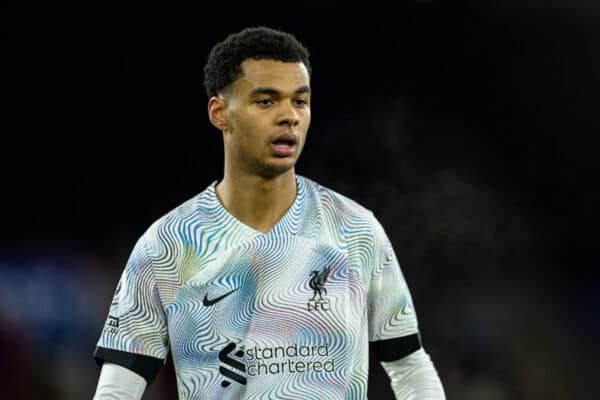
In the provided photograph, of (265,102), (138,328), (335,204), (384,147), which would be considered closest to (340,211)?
(335,204)

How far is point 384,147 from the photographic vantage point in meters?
4.04

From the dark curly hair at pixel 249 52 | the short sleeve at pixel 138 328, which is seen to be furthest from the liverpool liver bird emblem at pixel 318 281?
the dark curly hair at pixel 249 52

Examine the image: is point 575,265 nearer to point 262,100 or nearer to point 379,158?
point 379,158

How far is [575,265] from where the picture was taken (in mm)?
3982

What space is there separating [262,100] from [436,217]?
2.19 m

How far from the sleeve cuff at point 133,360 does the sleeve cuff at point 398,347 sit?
0.47 metres

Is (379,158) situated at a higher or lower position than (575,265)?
higher

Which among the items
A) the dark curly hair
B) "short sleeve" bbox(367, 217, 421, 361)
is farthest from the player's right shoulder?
"short sleeve" bbox(367, 217, 421, 361)

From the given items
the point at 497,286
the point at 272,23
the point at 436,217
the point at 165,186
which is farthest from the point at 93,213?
the point at 497,286

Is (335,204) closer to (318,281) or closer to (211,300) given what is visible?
(318,281)

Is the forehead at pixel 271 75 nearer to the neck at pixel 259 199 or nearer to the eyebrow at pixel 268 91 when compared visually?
the eyebrow at pixel 268 91

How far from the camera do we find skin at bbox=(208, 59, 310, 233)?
195cm

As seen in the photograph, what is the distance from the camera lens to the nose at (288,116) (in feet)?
6.34

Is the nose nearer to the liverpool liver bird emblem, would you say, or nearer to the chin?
the chin
